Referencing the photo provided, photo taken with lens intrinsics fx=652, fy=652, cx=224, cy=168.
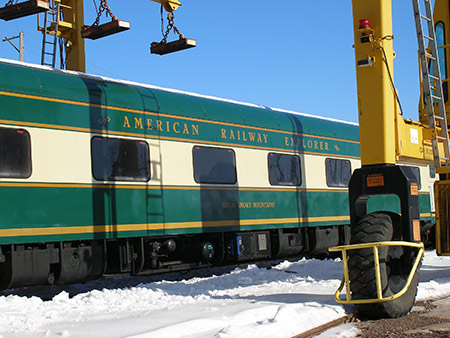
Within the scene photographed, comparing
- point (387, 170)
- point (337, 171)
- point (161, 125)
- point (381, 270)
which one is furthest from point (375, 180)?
point (337, 171)

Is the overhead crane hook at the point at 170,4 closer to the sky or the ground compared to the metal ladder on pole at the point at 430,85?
closer to the sky

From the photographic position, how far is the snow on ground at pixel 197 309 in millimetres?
6461

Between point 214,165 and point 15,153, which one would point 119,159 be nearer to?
point 15,153

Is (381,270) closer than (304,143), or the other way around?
(381,270)

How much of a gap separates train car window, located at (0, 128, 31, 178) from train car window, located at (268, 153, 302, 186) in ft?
19.1

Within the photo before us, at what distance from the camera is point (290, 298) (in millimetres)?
8633

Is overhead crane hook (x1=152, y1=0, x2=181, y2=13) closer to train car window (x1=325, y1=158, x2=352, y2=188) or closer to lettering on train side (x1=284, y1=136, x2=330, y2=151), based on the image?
lettering on train side (x1=284, y1=136, x2=330, y2=151)

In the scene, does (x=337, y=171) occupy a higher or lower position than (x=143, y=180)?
higher

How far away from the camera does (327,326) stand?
679 cm

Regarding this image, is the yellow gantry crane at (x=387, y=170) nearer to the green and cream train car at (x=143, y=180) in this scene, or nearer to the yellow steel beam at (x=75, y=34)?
the green and cream train car at (x=143, y=180)

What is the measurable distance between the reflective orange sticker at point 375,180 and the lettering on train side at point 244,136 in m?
5.29

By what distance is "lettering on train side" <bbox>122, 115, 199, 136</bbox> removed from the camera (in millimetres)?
11023

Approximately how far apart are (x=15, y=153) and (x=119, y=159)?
1.90 meters

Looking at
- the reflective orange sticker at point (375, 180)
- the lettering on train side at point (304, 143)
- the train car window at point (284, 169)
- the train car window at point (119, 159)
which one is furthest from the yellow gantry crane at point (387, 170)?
the lettering on train side at point (304, 143)
